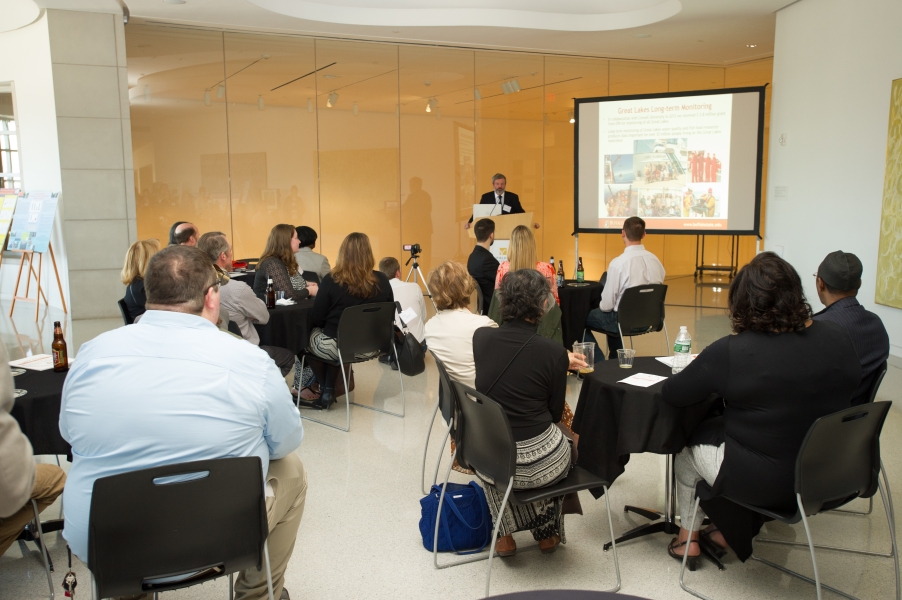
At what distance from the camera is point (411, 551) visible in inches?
120

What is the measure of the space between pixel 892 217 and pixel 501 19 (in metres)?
4.98

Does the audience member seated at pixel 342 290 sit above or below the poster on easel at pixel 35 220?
below

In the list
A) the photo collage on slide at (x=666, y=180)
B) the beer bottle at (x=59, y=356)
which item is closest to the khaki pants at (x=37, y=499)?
the beer bottle at (x=59, y=356)

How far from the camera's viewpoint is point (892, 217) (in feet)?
20.9

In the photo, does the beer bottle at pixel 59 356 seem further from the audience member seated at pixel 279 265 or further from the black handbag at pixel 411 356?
the black handbag at pixel 411 356

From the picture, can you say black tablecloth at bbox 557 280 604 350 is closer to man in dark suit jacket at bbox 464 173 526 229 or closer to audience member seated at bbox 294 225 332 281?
audience member seated at bbox 294 225 332 281

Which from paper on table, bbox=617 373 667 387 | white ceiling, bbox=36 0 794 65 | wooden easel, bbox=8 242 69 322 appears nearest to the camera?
paper on table, bbox=617 373 667 387

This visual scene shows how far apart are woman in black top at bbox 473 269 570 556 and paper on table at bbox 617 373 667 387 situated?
1.27ft

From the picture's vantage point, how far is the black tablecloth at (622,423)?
9.18 feet

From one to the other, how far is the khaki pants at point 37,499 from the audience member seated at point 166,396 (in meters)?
0.47

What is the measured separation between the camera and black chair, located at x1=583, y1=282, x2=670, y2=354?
215 inches

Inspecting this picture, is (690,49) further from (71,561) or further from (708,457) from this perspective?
(71,561)

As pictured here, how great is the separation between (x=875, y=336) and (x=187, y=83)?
846 cm

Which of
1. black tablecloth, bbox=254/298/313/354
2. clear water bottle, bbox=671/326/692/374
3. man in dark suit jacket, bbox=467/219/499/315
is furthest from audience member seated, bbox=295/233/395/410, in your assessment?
clear water bottle, bbox=671/326/692/374
